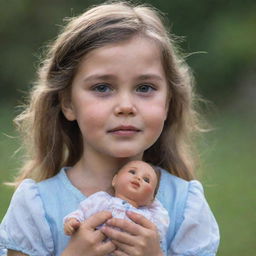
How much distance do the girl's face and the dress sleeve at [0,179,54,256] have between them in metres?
0.38

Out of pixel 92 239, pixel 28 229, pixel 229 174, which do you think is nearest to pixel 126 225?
pixel 92 239

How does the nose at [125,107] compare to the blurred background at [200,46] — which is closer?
the nose at [125,107]

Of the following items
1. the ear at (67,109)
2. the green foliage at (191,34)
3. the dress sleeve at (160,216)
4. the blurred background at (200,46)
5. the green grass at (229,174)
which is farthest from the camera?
the green foliage at (191,34)

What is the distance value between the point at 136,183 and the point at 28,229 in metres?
0.53

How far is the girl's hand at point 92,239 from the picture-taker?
11.9 feet

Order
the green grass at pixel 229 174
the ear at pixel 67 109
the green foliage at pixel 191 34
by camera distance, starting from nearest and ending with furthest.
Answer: the ear at pixel 67 109
the green grass at pixel 229 174
the green foliage at pixel 191 34

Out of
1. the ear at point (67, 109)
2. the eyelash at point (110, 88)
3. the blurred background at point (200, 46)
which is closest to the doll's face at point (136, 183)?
the eyelash at point (110, 88)

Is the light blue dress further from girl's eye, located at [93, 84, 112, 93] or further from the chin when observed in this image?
girl's eye, located at [93, 84, 112, 93]

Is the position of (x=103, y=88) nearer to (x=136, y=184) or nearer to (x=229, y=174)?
(x=136, y=184)

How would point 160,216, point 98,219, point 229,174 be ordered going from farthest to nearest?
1. point 229,174
2. point 160,216
3. point 98,219

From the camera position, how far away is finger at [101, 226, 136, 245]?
143 inches

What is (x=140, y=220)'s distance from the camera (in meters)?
3.65

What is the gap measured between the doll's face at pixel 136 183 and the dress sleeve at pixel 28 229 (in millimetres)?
364

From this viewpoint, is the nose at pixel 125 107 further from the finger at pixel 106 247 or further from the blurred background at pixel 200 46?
the blurred background at pixel 200 46
